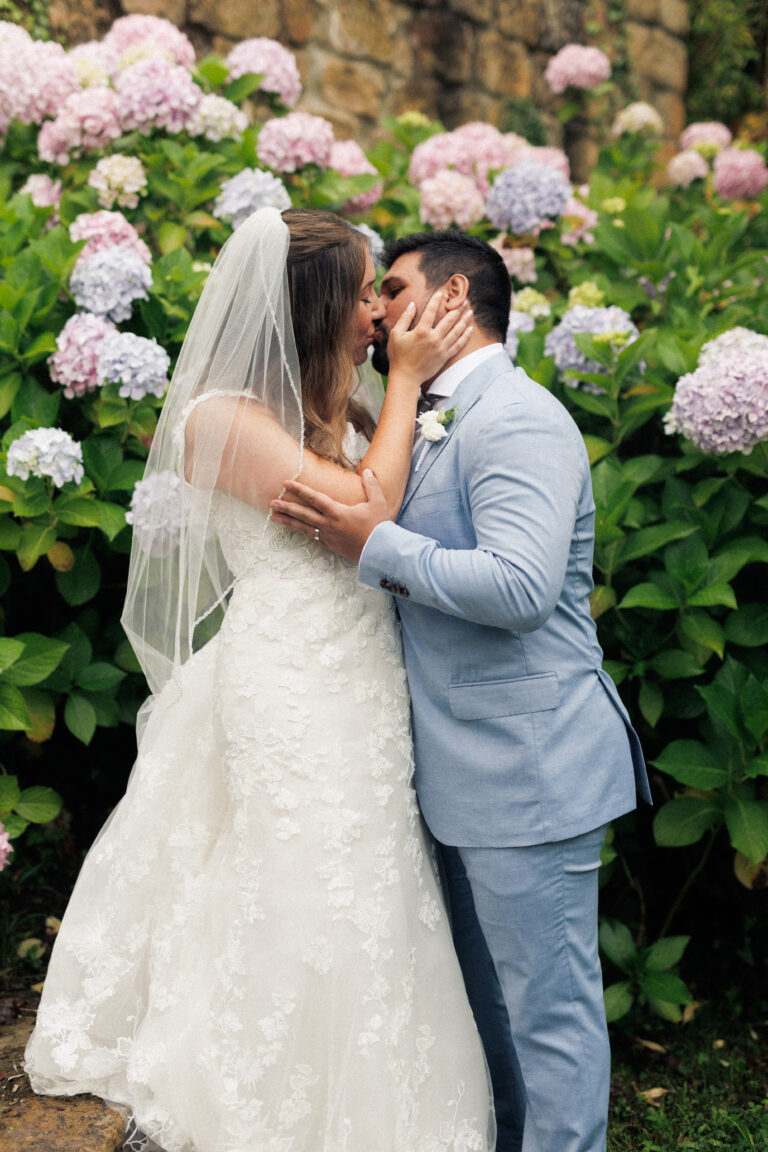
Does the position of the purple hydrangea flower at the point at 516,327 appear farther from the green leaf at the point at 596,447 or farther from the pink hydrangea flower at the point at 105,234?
the pink hydrangea flower at the point at 105,234

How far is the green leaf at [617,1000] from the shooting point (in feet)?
9.29

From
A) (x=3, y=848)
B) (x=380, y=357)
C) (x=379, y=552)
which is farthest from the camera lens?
(x=3, y=848)

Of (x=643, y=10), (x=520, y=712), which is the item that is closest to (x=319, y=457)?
(x=520, y=712)

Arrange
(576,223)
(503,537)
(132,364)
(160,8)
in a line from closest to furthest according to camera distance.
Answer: (503,537) < (132,364) < (576,223) < (160,8)

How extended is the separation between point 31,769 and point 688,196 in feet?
13.6

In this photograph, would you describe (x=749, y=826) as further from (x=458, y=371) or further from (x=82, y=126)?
(x=82, y=126)

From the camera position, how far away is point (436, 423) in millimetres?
2121

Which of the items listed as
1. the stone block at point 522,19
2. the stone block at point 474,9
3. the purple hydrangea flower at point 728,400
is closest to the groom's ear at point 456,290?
the purple hydrangea flower at point 728,400

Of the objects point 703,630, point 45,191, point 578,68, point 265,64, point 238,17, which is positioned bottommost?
point 703,630

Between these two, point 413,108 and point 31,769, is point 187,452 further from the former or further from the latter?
point 413,108

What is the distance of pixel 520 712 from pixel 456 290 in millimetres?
927

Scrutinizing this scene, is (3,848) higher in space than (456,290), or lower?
lower

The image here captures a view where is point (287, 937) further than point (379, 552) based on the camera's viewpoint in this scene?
Yes

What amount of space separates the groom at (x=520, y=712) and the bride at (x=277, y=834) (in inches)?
3.8
